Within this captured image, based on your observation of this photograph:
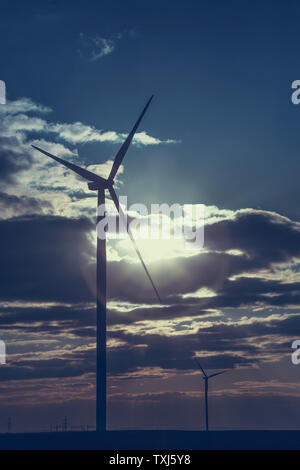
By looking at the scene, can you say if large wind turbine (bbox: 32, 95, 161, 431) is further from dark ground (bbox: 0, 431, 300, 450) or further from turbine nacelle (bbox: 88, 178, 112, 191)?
dark ground (bbox: 0, 431, 300, 450)

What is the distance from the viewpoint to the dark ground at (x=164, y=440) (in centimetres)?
9581

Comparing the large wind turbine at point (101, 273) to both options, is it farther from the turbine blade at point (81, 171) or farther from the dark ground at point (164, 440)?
the dark ground at point (164, 440)

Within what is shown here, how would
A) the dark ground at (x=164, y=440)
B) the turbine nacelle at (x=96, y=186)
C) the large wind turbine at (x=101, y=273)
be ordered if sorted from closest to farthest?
the large wind turbine at (x=101, y=273) < the turbine nacelle at (x=96, y=186) < the dark ground at (x=164, y=440)

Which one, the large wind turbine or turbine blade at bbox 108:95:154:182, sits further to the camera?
turbine blade at bbox 108:95:154:182

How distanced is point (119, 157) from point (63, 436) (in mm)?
40919

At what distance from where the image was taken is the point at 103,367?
82500mm

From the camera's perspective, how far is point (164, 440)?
9894 cm

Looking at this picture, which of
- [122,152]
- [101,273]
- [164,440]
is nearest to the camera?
[101,273]

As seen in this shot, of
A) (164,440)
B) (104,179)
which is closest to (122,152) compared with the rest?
(104,179)

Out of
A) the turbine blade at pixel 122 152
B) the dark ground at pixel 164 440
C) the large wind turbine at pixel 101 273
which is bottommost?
the dark ground at pixel 164 440

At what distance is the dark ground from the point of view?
314 feet

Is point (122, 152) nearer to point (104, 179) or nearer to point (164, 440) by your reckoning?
point (104, 179)

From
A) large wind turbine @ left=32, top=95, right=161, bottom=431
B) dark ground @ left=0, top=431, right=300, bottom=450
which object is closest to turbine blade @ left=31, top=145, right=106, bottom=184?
large wind turbine @ left=32, top=95, right=161, bottom=431

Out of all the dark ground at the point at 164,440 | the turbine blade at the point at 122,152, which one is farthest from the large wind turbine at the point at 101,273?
the dark ground at the point at 164,440
